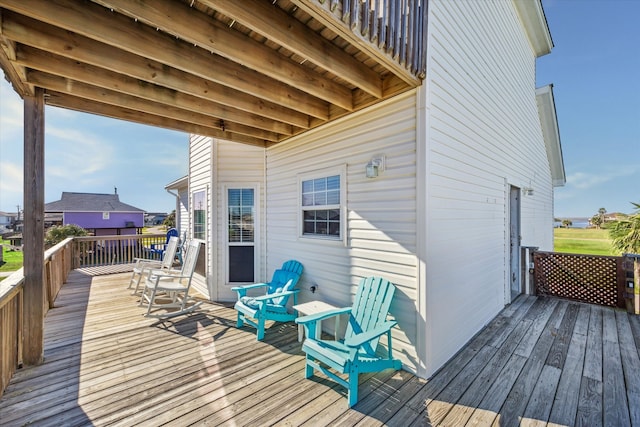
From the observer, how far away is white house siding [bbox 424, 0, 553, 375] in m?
2.85

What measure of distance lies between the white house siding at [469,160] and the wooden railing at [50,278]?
158 inches

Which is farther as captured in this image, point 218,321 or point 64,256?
point 64,256

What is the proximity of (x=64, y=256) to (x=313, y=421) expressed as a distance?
7.90 metres

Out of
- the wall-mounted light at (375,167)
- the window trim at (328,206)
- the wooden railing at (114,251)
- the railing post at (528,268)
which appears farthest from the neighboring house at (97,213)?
the railing post at (528,268)

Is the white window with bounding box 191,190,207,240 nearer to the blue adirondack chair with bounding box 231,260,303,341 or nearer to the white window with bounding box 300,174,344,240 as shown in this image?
the blue adirondack chair with bounding box 231,260,303,341

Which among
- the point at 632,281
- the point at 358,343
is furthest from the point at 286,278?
the point at 632,281

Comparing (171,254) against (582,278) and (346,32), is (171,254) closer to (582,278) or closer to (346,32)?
(346,32)

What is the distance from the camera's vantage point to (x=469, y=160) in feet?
11.9

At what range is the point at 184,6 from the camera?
195cm

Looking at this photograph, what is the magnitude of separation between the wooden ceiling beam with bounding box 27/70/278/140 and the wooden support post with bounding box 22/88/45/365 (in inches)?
11.7

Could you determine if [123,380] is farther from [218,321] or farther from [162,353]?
[218,321]

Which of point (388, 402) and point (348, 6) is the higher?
point (348, 6)

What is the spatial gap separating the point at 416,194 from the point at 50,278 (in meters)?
6.33

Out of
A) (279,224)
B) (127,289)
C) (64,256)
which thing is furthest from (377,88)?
(64,256)
